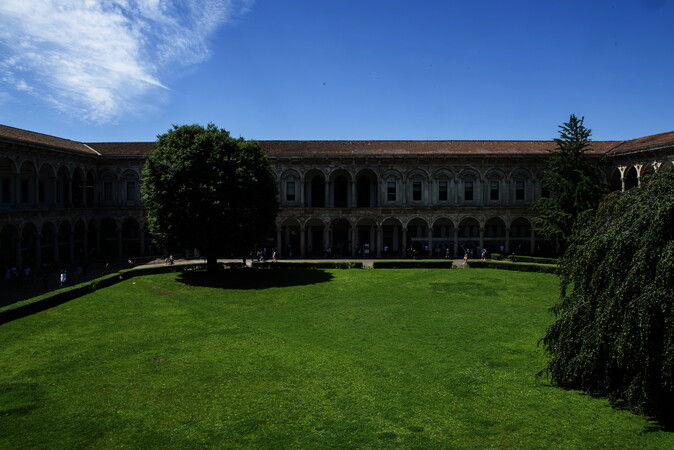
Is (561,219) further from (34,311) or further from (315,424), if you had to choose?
(34,311)

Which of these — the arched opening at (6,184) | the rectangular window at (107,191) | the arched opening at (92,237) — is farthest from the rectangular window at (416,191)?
the arched opening at (6,184)

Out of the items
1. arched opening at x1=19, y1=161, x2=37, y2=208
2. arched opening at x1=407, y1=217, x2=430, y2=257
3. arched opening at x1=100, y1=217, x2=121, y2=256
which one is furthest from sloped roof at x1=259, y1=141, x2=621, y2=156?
arched opening at x1=19, y1=161, x2=37, y2=208

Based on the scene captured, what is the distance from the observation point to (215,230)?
30.0 metres

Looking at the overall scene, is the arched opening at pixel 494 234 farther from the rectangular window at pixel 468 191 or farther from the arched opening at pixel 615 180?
the arched opening at pixel 615 180

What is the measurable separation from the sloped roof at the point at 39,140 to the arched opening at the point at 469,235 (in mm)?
34866

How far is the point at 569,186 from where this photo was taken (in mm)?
36938

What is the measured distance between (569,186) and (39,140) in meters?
40.3

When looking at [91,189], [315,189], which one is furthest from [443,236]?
[91,189]

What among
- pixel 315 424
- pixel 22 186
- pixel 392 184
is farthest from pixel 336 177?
pixel 315 424

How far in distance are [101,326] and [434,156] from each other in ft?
108

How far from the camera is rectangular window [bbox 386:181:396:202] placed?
45.9 m

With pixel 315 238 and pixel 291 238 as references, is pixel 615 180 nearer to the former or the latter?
pixel 315 238

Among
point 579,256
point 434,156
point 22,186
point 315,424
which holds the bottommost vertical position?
point 315,424

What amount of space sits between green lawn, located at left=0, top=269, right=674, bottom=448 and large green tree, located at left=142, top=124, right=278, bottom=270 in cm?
627
